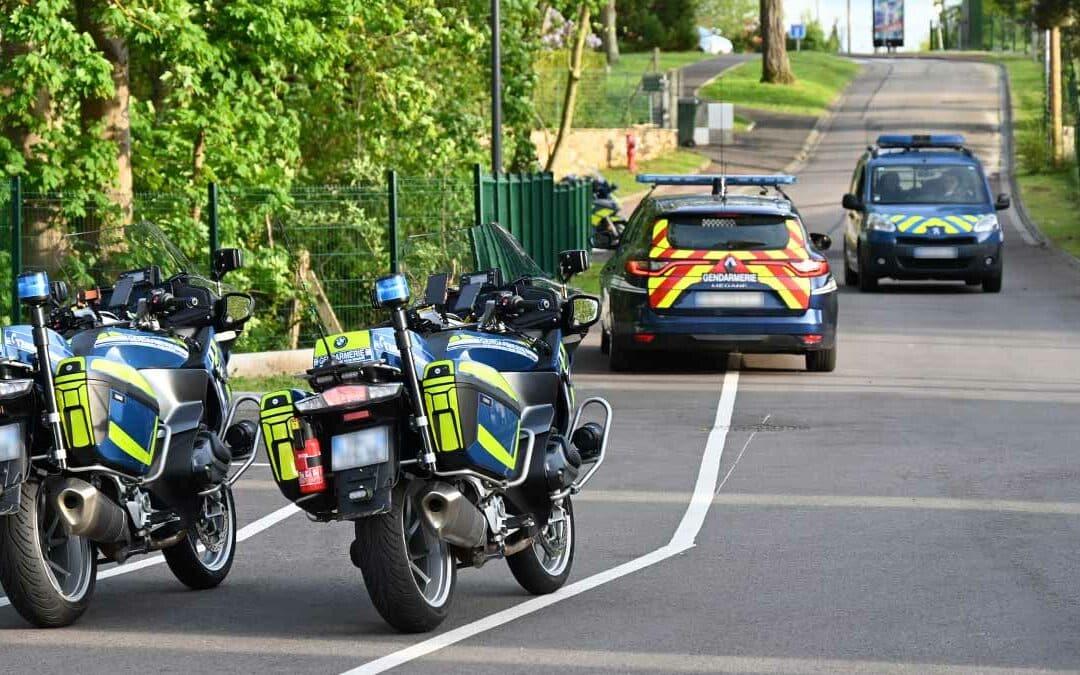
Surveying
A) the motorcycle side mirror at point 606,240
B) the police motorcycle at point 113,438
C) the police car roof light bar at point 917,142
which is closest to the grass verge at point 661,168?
the police car roof light bar at point 917,142

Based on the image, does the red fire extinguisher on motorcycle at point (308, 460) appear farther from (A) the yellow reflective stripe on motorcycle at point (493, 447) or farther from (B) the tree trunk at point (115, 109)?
(B) the tree trunk at point (115, 109)

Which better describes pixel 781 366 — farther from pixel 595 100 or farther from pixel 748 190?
pixel 595 100

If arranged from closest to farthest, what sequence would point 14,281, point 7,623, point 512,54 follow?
point 7,623 < point 14,281 < point 512,54

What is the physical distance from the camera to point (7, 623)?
8.28 m

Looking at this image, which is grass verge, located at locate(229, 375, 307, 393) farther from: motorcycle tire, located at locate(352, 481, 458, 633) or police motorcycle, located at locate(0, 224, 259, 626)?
motorcycle tire, located at locate(352, 481, 458, 633)

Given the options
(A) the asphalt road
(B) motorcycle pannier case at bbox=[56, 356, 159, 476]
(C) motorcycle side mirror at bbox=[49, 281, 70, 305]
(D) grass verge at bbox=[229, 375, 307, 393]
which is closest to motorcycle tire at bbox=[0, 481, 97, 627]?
(A) the asphalt road

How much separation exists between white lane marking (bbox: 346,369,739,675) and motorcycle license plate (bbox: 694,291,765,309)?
3.48 metres

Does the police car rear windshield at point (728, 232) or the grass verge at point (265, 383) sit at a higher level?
the police car rear windshield at point (728, 232)

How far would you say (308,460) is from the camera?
25.4 feet

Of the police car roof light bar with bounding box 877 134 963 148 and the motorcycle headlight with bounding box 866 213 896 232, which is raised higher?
the police car roof light bar with bounding box 877 134 963 148

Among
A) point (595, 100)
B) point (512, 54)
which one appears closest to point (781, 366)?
point (512, 54)

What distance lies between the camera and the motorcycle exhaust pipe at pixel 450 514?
7727 millimetres

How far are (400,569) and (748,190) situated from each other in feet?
137

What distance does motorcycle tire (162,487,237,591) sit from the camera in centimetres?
889
